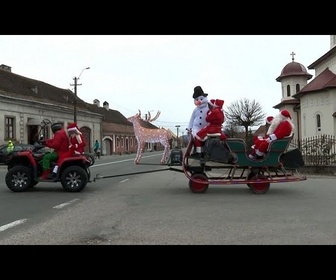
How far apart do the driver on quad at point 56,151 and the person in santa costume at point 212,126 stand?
3.57m

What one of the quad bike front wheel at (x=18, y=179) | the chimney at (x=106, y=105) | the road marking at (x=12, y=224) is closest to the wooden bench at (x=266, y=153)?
the road marking at (x=12, y=224)

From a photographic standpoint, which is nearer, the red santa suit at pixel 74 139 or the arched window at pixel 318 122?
the red santa suit at pixel 74 139

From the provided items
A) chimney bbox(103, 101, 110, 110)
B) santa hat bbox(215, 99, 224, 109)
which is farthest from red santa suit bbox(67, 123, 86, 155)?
chimney bbox(103, 101, 110, 110)

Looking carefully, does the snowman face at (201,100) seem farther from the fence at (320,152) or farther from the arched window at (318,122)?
the arched window at (318,122)

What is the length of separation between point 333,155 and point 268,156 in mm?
8423

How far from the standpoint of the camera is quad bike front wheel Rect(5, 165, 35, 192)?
1084 centimetres

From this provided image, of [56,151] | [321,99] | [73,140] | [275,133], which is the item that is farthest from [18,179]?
[321,99]

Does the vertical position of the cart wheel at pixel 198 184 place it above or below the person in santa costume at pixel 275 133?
below

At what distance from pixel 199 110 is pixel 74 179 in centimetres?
400

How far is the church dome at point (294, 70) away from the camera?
164ft

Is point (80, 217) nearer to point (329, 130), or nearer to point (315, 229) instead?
point (315, 229)

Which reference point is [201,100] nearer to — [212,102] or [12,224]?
[212,102]

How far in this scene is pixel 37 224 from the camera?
663 centimetres

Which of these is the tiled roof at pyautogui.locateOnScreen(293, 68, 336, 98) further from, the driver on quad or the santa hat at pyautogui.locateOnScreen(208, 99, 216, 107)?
the driver on quad
